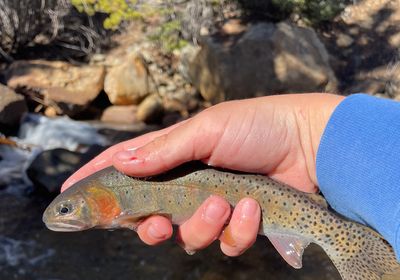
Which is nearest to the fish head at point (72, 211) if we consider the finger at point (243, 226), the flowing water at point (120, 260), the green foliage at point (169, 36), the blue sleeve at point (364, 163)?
the finger at point (243, 226)

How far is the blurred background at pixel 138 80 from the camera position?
7.04 metres

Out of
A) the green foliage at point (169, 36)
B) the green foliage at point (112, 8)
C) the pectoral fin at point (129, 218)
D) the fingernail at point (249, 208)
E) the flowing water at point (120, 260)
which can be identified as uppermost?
the fingernail at point (249, 208)

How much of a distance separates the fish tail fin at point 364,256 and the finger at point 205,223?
62cm

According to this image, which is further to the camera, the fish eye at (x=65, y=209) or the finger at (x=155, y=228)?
the finger at (x=155, y=228)

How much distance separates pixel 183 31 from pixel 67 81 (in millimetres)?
2597

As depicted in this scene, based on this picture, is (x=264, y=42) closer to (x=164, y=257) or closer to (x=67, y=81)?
(x=67, y=81)

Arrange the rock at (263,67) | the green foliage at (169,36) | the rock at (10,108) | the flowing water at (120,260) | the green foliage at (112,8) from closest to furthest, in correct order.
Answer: the flowing water at (120,260) < the rock at (10,108) < the rock at (263,67) < the green foliage at (112,8) < the green foliage at (169,36)

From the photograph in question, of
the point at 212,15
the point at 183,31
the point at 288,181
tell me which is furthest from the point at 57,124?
the point at 288,181

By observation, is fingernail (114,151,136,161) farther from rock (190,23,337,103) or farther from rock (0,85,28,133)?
rock (190,23,337,103)

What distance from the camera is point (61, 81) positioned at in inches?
414

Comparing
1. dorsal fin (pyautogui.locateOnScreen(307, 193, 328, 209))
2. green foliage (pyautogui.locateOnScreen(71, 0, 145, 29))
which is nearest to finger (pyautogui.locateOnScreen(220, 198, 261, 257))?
dorsal fin (pyautogui.locateOnScreen(307, 193, 328, 209))

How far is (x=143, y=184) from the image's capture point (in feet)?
10.8

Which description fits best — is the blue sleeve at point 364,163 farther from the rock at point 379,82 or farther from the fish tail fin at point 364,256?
the rock at point 379,82

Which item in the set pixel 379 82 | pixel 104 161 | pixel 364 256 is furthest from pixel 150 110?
pixel 364 256
